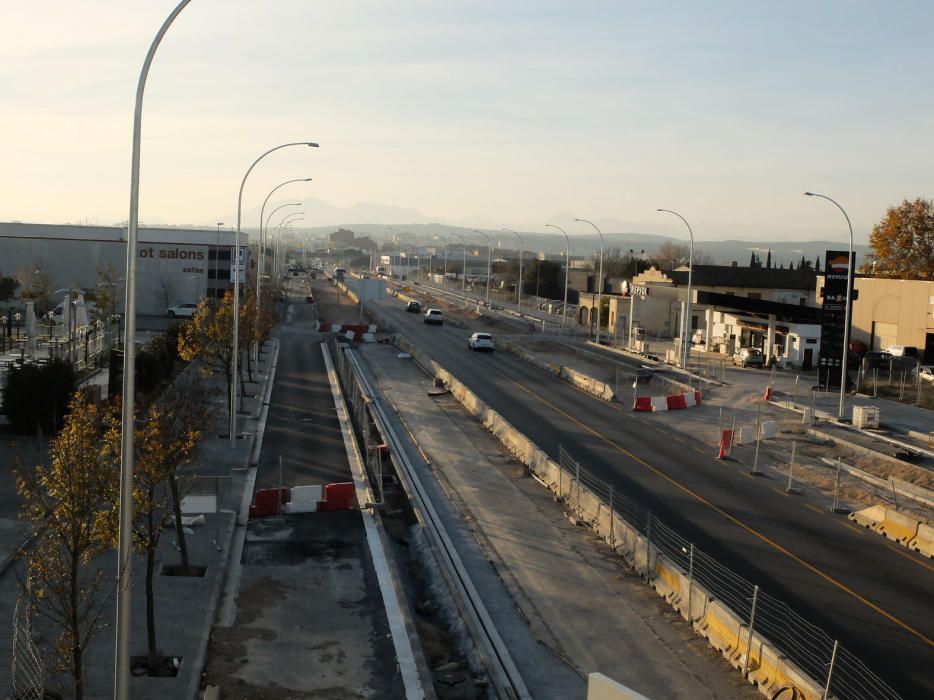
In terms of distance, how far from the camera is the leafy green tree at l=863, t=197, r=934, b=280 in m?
79.4

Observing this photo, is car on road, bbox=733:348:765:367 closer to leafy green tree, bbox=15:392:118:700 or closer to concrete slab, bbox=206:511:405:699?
concrete slab, bbox=206:511:405:699

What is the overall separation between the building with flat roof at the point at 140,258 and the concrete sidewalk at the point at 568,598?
62.1 m

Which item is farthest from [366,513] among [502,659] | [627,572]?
[502,659]

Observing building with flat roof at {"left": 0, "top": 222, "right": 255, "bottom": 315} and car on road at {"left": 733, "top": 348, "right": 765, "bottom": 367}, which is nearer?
car on road at {"left": 733, "top": 348, "right": 765, "bottom": 367}

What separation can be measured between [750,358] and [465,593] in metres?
41.3

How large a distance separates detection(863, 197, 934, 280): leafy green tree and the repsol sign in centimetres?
5796

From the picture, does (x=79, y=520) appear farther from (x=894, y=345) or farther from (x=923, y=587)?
(x=894, y=345)

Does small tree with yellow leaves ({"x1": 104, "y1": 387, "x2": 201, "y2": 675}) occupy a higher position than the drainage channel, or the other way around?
small tree with yellow leaves ({"x1": 104, "y1": 387, "x2": 201, "y2": 675})

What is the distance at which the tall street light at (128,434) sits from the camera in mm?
10836

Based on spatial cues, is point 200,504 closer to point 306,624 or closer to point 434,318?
point 306,624

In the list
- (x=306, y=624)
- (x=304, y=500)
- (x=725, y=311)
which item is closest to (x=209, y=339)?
(x=304, y=500)

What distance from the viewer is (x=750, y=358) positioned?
2190 inches

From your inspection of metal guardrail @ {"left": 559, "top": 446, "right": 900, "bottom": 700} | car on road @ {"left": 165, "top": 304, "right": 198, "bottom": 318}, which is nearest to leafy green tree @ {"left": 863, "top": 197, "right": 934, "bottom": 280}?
car on road @ {"left": 165, "top": 304, "right": 198, "bottom": 318}

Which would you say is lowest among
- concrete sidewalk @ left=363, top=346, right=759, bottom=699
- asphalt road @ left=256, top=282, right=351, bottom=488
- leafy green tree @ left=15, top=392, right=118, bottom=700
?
concrete sidewalk @ left=363, top=346, right=759, bottom=699
